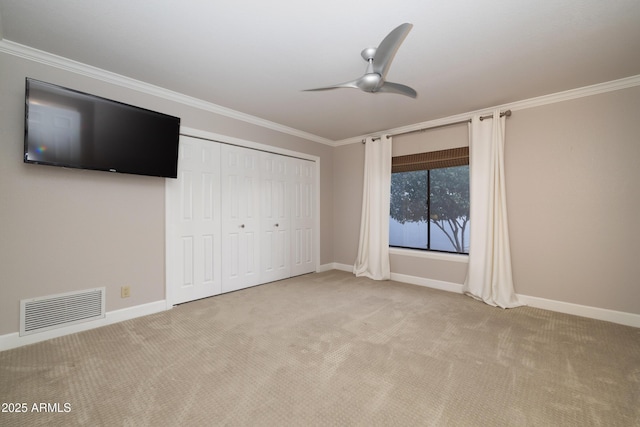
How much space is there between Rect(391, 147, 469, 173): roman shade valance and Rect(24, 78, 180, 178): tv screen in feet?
10.9

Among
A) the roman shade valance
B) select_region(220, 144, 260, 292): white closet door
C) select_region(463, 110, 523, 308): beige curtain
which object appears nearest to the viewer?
select_region(463, 110, 523, 308): beige curtain

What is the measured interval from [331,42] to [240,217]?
264 cm

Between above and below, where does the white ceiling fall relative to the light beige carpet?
above

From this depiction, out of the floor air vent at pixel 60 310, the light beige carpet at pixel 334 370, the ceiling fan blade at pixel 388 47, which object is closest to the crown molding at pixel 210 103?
the floor air vent at pixel 60 310

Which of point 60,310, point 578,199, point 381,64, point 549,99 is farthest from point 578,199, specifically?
point 60,310

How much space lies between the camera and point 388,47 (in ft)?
6.20

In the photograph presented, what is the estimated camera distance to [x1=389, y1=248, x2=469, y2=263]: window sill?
402 cm

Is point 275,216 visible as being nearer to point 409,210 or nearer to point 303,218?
point 303,218

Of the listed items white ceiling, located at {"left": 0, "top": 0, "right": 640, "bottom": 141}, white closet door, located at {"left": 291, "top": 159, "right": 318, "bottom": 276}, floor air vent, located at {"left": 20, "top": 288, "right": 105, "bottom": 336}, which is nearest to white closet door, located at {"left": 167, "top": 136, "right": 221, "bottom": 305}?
floor air vent, located at {"left": 20, "top": 288, "right": 105, "bottom": 336}

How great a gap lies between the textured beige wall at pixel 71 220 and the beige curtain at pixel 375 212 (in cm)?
285

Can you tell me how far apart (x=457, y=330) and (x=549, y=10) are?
2.74 m

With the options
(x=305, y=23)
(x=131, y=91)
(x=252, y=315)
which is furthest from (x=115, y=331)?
(x=305, y=23)

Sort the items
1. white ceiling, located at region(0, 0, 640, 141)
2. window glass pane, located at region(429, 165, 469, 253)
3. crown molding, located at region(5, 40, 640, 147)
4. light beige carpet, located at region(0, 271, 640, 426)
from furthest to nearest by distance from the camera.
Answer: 1. window glass pane, located at region(429, 165, 469, 253)
2. crown molding, located at region(5, 40, 640, 147)
3. white ceiling, located at region(0, 0, 640, 141)
4. light beige carpet, located at region(0, 271, 640, 426)

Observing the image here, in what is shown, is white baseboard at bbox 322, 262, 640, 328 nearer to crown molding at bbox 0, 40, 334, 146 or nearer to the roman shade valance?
the roman shade valance
